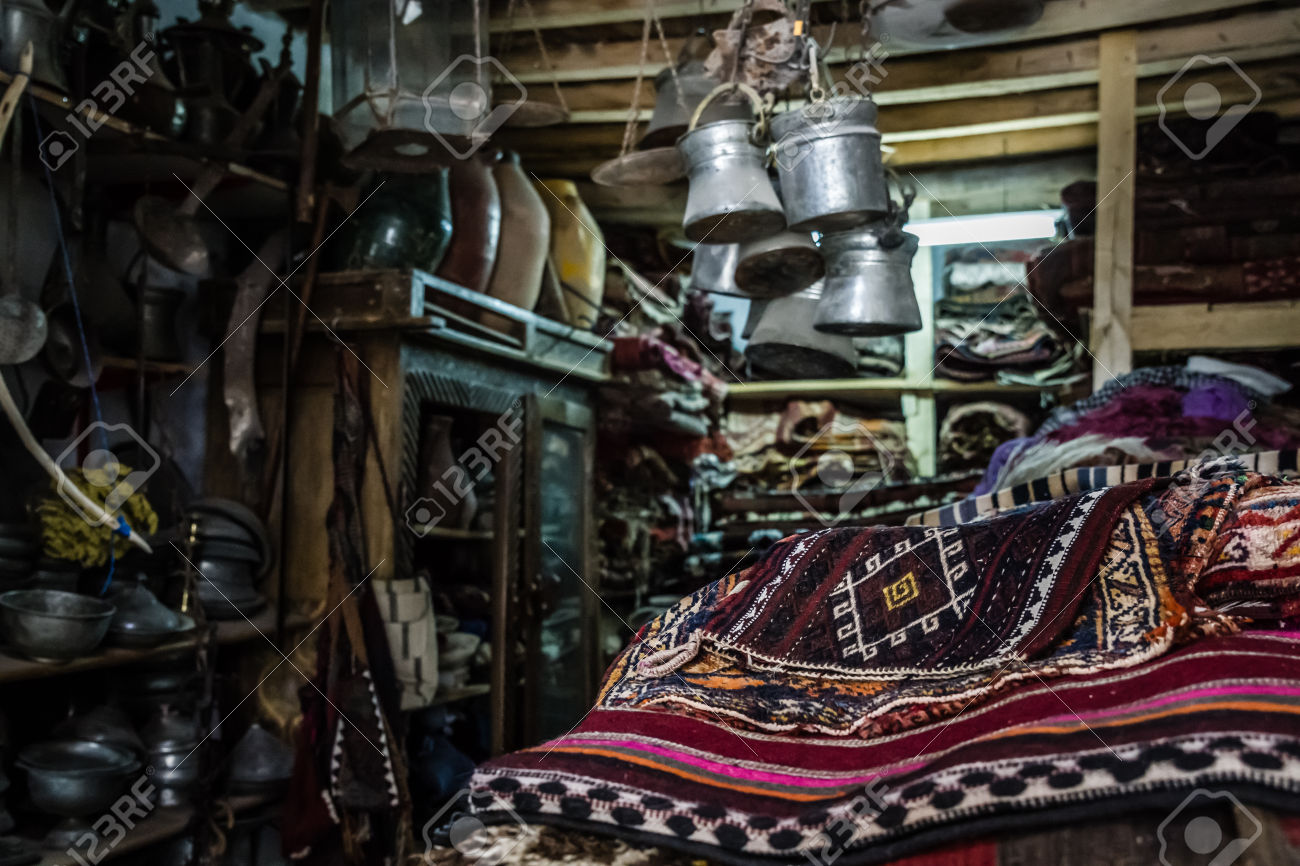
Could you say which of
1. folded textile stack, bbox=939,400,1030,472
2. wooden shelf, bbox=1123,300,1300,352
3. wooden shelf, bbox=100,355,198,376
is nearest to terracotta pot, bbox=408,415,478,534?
wooden shelf, bbox=100,355,198,376

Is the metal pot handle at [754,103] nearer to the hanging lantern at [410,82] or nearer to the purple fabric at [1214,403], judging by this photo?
the hanging lantern at [410,82]

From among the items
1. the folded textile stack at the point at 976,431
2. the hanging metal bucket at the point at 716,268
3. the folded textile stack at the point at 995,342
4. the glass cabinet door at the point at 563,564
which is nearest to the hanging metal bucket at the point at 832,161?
the hanging metal bucket at the point at 716,268

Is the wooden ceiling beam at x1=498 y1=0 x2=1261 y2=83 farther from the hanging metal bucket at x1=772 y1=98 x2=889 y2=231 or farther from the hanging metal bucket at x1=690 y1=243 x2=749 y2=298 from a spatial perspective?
the hanging metal bucket at x1=772 y1=98 x2=889 y2=231

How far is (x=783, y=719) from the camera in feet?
4.77

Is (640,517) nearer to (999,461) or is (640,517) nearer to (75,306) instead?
(999,461)

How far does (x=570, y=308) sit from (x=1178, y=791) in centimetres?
401

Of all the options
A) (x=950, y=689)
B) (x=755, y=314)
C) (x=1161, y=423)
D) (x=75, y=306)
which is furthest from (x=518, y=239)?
(x=950, y=689)

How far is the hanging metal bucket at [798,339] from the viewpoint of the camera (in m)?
2.77

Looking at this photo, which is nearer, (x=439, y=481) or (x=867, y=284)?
(x=867, y=284)

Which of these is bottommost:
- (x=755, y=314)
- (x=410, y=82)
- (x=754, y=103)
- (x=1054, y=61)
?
(x=755, y=314)

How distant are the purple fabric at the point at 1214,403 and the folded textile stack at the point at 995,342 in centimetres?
193

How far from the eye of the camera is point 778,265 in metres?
2.58

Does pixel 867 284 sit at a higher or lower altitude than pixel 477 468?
higher

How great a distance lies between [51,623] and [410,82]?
1616mm
